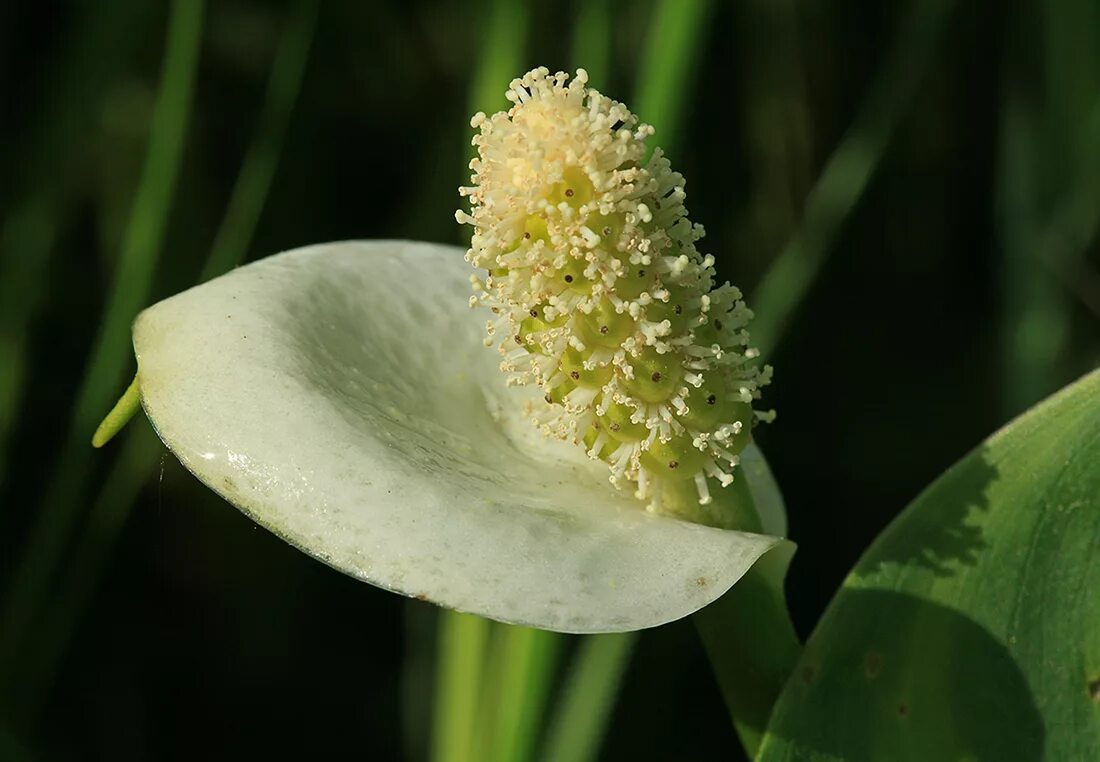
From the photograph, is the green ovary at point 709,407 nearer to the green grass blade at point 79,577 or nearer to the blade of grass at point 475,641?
the blade of grass at point 475,641

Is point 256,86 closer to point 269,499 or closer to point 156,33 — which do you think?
point 156,33

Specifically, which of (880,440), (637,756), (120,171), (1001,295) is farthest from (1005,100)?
(120,171)

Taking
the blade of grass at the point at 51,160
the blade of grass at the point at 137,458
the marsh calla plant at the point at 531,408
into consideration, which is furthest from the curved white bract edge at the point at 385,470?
the blade of grass at the point at 51,160

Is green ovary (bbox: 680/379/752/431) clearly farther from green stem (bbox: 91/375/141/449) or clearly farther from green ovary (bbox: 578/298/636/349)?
green stem (bbox: 91/375/141/449)

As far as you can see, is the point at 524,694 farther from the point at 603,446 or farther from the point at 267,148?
the point at 267,148

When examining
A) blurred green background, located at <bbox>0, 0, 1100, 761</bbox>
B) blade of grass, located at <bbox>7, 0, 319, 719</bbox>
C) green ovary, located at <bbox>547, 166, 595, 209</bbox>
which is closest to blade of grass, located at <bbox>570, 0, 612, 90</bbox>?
blurred green background, located at <bbox>0, 0, 1100, 761</bbox>

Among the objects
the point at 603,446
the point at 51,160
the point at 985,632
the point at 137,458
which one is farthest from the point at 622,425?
the point at 51,160

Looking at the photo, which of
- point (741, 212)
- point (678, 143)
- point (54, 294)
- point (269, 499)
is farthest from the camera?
point (741, 212)
